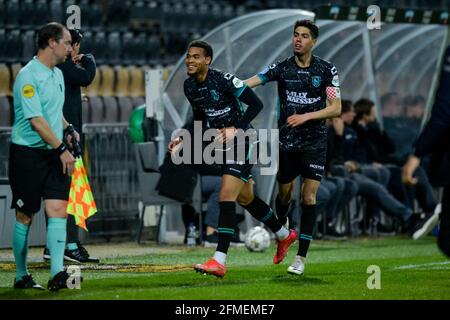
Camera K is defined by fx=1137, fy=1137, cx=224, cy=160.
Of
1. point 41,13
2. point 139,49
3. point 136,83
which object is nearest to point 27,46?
point 41,13

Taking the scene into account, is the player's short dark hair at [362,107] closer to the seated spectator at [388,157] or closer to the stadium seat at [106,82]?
the seated spectator at [388,157]

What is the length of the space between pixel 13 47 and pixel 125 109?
6.83ft

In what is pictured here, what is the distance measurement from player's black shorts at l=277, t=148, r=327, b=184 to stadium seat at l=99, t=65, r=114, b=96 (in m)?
9.40

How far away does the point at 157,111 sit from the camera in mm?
14922

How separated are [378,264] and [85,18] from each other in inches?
405

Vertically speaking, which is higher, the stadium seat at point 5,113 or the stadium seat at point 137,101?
the stadium seat at point 5,113

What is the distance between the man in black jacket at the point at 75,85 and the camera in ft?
36.2

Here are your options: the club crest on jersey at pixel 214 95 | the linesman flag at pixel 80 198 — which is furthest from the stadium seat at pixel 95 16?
the club crest on jersey at pixel 214 95

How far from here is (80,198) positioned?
1204 cm

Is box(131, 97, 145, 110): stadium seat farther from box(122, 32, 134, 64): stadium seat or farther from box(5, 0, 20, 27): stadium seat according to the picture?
box(5, 0, 20, 27): stadium seat

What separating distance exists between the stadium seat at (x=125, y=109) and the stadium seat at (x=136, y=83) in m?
0.84

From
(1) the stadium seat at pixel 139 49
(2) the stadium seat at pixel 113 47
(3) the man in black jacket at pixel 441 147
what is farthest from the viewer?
(1) the stadium seat at pixel 139 49

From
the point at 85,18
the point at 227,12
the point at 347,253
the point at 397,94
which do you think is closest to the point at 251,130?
the point at 347,253
